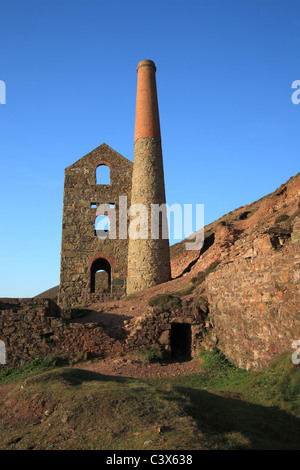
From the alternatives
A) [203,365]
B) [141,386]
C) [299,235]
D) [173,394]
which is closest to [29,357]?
[203,365]

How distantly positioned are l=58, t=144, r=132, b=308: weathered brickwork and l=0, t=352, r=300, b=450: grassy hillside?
49.4ft

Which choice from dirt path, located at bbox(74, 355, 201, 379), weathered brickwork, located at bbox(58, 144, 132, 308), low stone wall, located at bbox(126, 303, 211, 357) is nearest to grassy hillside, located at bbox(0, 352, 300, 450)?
dirt path, located at bbox(74, 355, 201, 379)

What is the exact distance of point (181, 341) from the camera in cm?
1580

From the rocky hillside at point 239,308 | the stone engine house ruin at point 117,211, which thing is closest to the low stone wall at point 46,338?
the rocky hillside at point 239,308

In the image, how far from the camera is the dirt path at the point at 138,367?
11961 mm

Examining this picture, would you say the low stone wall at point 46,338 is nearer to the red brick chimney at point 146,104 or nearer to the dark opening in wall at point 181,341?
the dark opening in wall at point 181,341

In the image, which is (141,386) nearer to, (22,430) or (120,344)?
(22,430)

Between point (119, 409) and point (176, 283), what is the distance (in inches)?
562

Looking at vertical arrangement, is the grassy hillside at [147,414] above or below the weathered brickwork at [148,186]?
below

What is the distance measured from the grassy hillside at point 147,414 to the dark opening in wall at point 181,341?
549 centimetres

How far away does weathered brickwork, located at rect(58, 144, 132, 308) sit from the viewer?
2391 centimetres

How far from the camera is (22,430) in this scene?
6.20 meters

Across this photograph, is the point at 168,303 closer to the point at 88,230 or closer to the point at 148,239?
the point at 148,239

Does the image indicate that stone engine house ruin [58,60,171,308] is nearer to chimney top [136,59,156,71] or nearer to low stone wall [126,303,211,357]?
chimney top [136,59,156,71]
